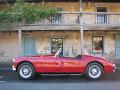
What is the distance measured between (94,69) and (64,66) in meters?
1.31

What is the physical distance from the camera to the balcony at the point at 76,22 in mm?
24531

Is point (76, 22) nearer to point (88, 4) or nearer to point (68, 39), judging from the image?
point (68, 39)

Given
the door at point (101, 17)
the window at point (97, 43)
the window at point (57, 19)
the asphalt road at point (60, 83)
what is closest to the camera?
the asphalt road at point (60, 83)

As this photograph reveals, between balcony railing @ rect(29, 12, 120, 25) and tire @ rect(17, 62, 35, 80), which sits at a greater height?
balcony railing @ rect(29, 12, 120, 25)

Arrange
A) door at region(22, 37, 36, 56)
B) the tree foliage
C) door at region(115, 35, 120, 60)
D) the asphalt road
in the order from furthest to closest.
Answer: door at region(115, 35, 120, 60), door at region(22, 37, 36, 56), the tree foliage, the asphalt road

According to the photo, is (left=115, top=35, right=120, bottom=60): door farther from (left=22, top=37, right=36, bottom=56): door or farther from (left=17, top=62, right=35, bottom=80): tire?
(left=17, top=62, right=35, bottom=80): tire

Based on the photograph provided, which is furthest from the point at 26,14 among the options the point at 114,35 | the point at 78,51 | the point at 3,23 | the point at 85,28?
the point at 114,35

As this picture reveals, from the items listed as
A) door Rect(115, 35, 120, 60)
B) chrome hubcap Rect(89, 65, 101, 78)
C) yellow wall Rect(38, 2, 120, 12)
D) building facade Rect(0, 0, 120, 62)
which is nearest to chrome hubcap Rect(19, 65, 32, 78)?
chrome hubcap Rect(89, 65, 101, 78)

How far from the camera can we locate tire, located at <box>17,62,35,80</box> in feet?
51.2

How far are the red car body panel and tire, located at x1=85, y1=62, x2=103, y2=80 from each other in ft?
0.46

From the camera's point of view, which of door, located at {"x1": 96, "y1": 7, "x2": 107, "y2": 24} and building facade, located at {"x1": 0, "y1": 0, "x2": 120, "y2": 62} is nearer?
door, located at {"x1": 96, "y1": 7, "x2": 107, "y2": 24}

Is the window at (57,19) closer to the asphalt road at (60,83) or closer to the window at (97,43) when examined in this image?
the window at (97,43)

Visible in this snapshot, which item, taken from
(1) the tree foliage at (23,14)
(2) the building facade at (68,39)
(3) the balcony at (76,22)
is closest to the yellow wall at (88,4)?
(2) the building facade at (68,39)

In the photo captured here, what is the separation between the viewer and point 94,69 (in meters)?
15.5
